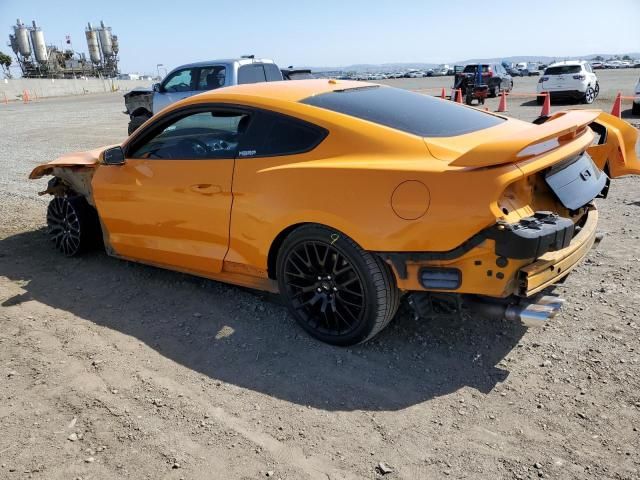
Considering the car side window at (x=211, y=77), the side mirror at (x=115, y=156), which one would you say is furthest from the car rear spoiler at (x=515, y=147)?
the car side window at (x=211, y=77)

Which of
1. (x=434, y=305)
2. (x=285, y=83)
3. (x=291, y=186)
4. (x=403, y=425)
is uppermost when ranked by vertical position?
(x=285, y=83)

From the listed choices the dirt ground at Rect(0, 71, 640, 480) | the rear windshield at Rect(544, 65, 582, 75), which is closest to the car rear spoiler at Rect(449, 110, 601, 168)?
the dirt ground at Rect(0, 71, 640, 480)

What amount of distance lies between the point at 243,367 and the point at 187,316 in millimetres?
875

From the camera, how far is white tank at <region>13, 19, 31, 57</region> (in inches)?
2640

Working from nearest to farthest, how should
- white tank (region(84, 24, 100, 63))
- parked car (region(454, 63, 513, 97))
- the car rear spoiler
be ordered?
the car rear spoiler, parked car (region(454, 63, 513, 97)), white tank (region(84, 24, 100, 63))

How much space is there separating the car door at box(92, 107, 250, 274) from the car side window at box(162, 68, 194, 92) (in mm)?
7483

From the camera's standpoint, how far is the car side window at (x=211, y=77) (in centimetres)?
1062

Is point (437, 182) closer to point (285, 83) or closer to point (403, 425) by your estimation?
point (403, 425)

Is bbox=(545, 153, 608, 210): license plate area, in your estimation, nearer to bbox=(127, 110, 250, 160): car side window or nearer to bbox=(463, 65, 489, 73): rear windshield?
bbox=(127, 110, 250, 160): car side window

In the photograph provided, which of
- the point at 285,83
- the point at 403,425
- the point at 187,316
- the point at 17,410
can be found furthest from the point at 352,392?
the point at 285,83

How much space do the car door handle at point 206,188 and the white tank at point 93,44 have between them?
83.6m

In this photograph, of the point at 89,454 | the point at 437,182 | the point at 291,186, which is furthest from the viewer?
the point at 291,186

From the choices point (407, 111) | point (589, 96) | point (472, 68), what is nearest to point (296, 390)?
point (407, 111)

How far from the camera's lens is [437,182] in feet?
9.09
